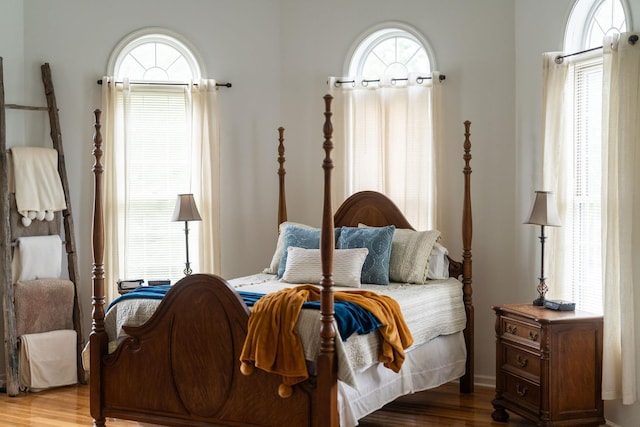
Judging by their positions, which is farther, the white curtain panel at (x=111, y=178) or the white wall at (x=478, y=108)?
the white curtain panel at (x=111, y=178)

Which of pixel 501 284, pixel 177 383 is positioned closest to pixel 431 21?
pixel 501 284

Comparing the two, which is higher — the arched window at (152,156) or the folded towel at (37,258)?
the arched window at (152,156)

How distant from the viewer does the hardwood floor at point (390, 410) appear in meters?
4.62

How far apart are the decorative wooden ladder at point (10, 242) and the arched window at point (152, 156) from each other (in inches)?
14.6

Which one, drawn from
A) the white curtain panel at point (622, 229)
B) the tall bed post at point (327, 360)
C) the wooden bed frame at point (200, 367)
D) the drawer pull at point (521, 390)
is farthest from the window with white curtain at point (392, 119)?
the tall bed post at point (327, 360)

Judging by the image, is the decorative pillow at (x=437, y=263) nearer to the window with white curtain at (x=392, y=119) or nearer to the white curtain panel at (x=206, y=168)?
the window with white curtain at (x=392, y=119)

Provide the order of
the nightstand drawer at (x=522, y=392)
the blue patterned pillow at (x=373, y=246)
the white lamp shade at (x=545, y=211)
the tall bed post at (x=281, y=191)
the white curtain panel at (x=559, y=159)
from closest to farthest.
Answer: the nightstand drawer at (x=522, y=392), the white lamp shade at (x=545, y=211), the white curtain panel at (x=559, y=159), the blue patterned pillow at (x=373, y=246), the tall bed post at (x=281, y=191)

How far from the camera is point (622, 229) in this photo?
13.3 ft

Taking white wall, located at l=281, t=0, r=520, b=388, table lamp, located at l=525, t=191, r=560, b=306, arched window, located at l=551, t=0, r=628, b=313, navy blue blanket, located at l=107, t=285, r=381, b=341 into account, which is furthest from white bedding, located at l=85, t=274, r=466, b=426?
arched window, located at l=551, t=0, r=628, b=313

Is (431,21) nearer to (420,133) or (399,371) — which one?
(420,133)

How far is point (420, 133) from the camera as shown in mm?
5684

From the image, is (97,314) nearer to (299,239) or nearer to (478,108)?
(299,239)

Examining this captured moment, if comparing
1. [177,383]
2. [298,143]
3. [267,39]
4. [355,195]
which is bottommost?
[177,383]

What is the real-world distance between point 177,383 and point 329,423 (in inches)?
36.7
